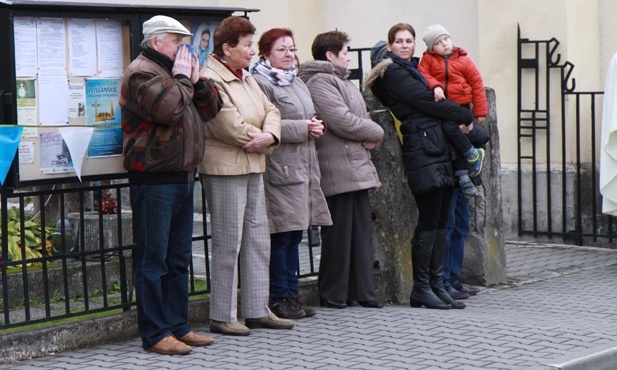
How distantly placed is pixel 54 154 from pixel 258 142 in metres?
1.19

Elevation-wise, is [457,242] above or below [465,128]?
below

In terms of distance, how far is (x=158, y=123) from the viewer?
6188 mm

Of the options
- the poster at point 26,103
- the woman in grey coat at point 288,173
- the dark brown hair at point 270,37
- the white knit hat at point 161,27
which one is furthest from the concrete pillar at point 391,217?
the poster at point 26,103

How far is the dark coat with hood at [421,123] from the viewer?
765cm

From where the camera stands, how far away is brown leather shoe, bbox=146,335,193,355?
638cm

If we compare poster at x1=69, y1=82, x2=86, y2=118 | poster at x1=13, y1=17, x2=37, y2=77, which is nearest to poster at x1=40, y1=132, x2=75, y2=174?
poster at x1=69, y1=82, x2=86, y2=118

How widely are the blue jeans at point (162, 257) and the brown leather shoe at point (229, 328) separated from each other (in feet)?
1.02

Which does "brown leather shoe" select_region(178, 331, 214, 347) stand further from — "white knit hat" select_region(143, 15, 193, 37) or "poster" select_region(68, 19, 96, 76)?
"white knit hat" select_region(143, 15, 193, 37)

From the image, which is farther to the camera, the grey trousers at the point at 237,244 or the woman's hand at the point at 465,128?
the woman's hand at the point at 465,128

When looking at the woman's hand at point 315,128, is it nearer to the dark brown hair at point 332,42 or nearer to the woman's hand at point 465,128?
the dark brown hair at point 332,42

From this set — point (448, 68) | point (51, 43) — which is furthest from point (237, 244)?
point (448, 68)

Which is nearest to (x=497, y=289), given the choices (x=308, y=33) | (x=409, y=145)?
(x=409, y=145)

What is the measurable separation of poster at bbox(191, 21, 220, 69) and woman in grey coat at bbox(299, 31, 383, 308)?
2.32 ft

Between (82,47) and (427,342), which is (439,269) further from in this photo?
(82,47)
